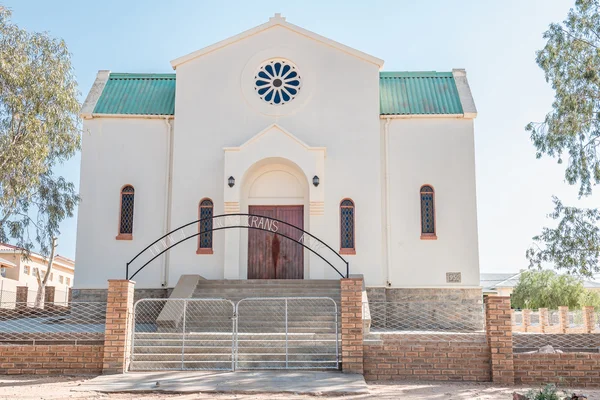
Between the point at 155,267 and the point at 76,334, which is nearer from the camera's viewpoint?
the point at 76,334

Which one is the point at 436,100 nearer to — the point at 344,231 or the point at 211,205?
the point at 344,231

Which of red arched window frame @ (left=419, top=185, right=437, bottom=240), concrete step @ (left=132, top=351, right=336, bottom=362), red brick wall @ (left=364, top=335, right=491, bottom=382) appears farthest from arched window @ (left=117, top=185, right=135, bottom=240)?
red brick wall @ (left=364, top=335, right=491, bottom=382)

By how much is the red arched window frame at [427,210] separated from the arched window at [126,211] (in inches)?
363

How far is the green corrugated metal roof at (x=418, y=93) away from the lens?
21359 millimetres

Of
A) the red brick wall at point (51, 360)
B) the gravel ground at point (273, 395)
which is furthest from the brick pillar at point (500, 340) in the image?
the red brick wall at point (51, 360)

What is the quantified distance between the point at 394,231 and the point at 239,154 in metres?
5.39

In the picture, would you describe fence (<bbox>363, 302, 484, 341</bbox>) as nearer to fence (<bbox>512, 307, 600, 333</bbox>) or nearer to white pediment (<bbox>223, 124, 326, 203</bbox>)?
white pediment (<bbox>223, 124, 326, 203</bbox>)

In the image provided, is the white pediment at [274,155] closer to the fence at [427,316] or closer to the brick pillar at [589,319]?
the fence at [427,316]

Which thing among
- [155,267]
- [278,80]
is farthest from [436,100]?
[155,267]

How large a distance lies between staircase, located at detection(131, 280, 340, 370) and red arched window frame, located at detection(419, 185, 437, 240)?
4.33m

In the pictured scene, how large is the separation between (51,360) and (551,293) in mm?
39636

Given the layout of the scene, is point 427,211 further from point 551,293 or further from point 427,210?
point 551,293

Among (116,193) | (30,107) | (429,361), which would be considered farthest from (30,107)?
(429,361)

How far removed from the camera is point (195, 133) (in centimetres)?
2112
